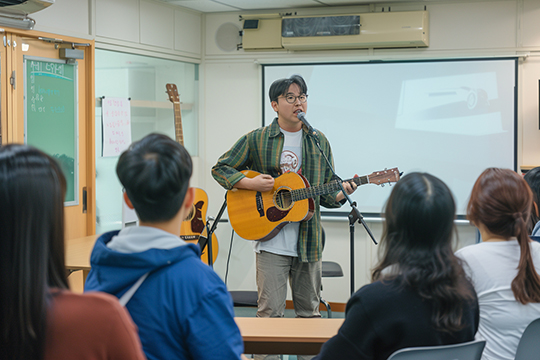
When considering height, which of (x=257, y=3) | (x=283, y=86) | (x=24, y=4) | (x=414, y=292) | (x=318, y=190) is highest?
(x=257, y=3)

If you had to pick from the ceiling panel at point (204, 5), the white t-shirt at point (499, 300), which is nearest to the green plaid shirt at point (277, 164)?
the white t-shirt at point (499, 300)

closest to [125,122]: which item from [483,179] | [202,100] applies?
[202,100]

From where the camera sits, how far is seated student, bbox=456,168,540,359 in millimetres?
1410

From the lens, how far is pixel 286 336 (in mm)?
1775

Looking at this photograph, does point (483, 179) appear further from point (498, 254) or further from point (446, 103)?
point (446, 103)

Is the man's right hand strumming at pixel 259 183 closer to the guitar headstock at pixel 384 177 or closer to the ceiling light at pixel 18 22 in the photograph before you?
the guitar headstock at pixel 384 177

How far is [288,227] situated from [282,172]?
1.01ft

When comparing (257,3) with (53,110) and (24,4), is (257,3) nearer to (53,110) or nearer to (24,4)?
(53,110)

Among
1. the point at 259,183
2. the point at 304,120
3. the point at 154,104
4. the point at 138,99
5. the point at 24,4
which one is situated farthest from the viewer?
the point at 154,104

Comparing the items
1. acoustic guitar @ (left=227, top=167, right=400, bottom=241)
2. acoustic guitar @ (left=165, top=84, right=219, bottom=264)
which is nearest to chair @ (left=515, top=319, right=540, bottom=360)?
acoustic guitar @ (left=227, top=167, right=400, bottom=241)

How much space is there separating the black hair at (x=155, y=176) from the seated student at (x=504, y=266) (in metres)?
0.85

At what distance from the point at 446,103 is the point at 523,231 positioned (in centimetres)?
281

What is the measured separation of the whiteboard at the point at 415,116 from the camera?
155 inches

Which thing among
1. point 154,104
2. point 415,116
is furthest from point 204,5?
point 415,116
